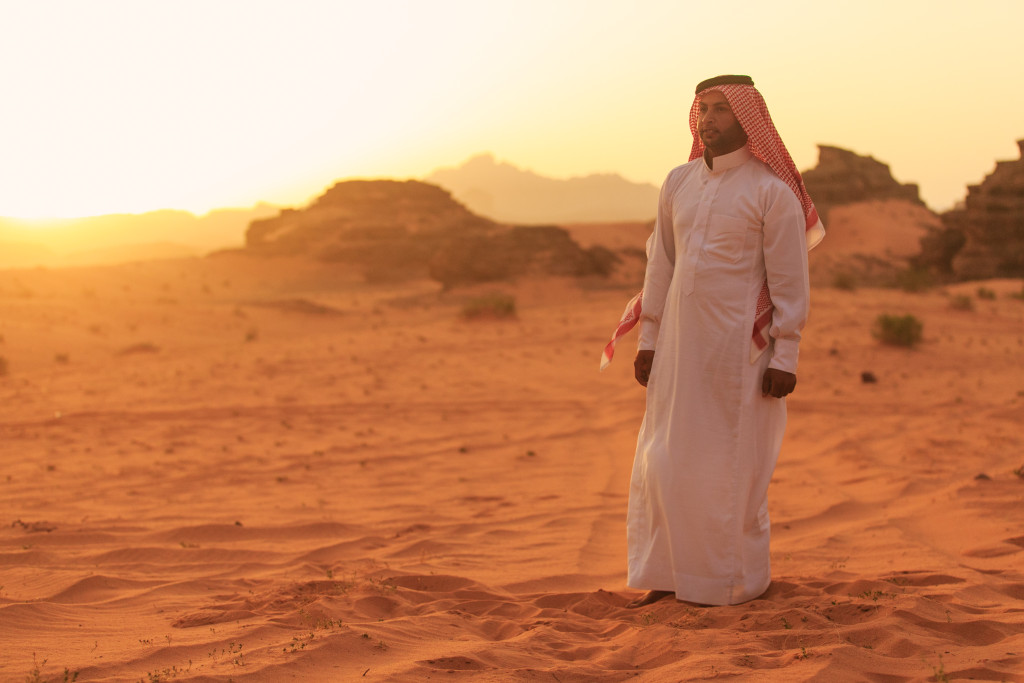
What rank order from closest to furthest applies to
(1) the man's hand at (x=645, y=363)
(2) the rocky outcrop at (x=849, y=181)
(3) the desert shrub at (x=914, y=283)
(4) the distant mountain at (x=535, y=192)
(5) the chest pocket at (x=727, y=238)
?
1. (5) the chest pocket at (x=727, y=238)
2. (1) the man's hand at (x=645, y=363)
3. (3) the desert shrub at (x=914, y=283)
4. (2) the rocky outcrop at (x=849, y=181)
5. (4) the distant mountain at (x=535, y=192)

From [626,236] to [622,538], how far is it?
31.7 metres

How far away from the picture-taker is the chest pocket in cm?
308

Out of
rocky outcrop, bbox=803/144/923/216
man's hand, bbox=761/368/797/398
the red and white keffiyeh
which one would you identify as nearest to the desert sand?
man's hand, bbox=761/368/797/398

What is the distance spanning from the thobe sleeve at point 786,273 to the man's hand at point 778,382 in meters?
0.02

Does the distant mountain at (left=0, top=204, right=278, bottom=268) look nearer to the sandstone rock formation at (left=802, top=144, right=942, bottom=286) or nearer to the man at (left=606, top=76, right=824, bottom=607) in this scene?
the sandstone rock formation at (left=802, top=144, right=942, bottom=286)

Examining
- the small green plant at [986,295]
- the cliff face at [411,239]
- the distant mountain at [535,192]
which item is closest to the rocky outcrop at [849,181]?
the cliff face at [411,239]

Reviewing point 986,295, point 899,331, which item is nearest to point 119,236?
point 986,295

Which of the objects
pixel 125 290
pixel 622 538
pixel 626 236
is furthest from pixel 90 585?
pixel 626 236

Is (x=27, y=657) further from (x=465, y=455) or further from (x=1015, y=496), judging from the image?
(x=1015, y=496)

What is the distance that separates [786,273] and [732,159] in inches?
19.5

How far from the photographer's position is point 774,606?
2.94m

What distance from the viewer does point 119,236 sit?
107188 mm

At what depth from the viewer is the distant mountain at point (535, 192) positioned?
160625 mm

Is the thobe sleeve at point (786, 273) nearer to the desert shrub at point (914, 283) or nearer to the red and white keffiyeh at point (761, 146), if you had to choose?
the red and white keffiyeh at point (761, 146)
